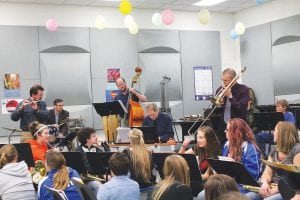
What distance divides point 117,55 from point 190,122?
2685 millimetres

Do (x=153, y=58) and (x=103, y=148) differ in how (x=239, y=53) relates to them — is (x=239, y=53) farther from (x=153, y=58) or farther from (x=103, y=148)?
(x=103, y=148)

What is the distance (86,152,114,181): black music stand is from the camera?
446 cm

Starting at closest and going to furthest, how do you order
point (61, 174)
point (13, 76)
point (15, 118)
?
point (61, 174)
point (15, 118)
point (13, 76)

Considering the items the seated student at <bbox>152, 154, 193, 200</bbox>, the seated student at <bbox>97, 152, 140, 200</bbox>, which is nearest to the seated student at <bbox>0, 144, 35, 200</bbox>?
the seated student at <bbox>97, 152, 140, 200</bbox>

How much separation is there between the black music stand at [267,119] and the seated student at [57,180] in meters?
4.12

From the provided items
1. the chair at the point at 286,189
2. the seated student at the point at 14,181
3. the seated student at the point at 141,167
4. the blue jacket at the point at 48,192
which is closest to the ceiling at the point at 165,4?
the seated student at the point at 141,167

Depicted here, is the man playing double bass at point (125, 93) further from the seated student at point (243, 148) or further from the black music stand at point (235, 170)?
the black music stand at point (235, 170)

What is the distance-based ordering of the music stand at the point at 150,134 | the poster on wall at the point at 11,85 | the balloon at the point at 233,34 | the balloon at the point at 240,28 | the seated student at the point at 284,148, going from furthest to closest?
the balloon at the point at 233,34
the balloon at the point at 240,28
the poster on wall at the point at 11,85
the music stand at the point at 150,134
the seated student at the point at 284,148

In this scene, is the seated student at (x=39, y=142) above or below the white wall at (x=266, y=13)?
below

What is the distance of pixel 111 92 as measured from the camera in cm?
976

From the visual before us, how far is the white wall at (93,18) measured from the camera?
8953 mm

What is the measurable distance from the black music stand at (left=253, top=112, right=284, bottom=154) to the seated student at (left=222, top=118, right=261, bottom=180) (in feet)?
9.92

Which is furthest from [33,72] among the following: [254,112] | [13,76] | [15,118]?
[254,112]

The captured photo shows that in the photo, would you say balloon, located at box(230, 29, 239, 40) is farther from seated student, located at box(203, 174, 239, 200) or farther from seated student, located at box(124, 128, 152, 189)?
seated student, located at box(203, 174, 239, 200)
